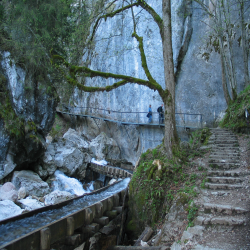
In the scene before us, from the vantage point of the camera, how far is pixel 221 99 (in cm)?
1669

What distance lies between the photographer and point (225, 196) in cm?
475

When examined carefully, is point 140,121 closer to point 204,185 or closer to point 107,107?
point 107,107

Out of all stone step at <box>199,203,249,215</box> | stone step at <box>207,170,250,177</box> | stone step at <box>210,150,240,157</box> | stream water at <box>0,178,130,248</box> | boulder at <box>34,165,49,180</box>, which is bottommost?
boulder at <box>34,165,49,180</box>

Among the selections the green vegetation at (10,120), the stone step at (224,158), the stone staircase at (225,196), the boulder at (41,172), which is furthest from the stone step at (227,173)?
the boulder at (41,172)

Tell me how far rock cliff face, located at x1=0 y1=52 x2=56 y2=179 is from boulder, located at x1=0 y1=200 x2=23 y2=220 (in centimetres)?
393

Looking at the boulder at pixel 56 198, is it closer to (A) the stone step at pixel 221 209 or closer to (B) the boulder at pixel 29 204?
(B) the boulder at pixel 29 204

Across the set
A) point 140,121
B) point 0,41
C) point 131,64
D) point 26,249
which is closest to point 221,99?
point 140,121

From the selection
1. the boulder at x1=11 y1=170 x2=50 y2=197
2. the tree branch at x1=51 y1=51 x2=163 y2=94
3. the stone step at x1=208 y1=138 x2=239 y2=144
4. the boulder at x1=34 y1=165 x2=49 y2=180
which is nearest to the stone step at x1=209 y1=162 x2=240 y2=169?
the stone step at x1=208 y1=138 x2=239 y2=144

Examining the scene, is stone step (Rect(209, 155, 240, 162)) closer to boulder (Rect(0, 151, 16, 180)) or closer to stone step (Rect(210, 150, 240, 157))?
stone step (Rect(210, 150, 240, 157))

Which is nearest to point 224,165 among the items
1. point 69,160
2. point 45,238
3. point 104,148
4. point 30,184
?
point 45,238

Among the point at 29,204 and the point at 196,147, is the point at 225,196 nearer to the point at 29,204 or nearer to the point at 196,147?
the point at 196,147

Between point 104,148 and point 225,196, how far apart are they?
650 inches

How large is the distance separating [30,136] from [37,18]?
24.6 ft

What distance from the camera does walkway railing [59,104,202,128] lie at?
17.3m
